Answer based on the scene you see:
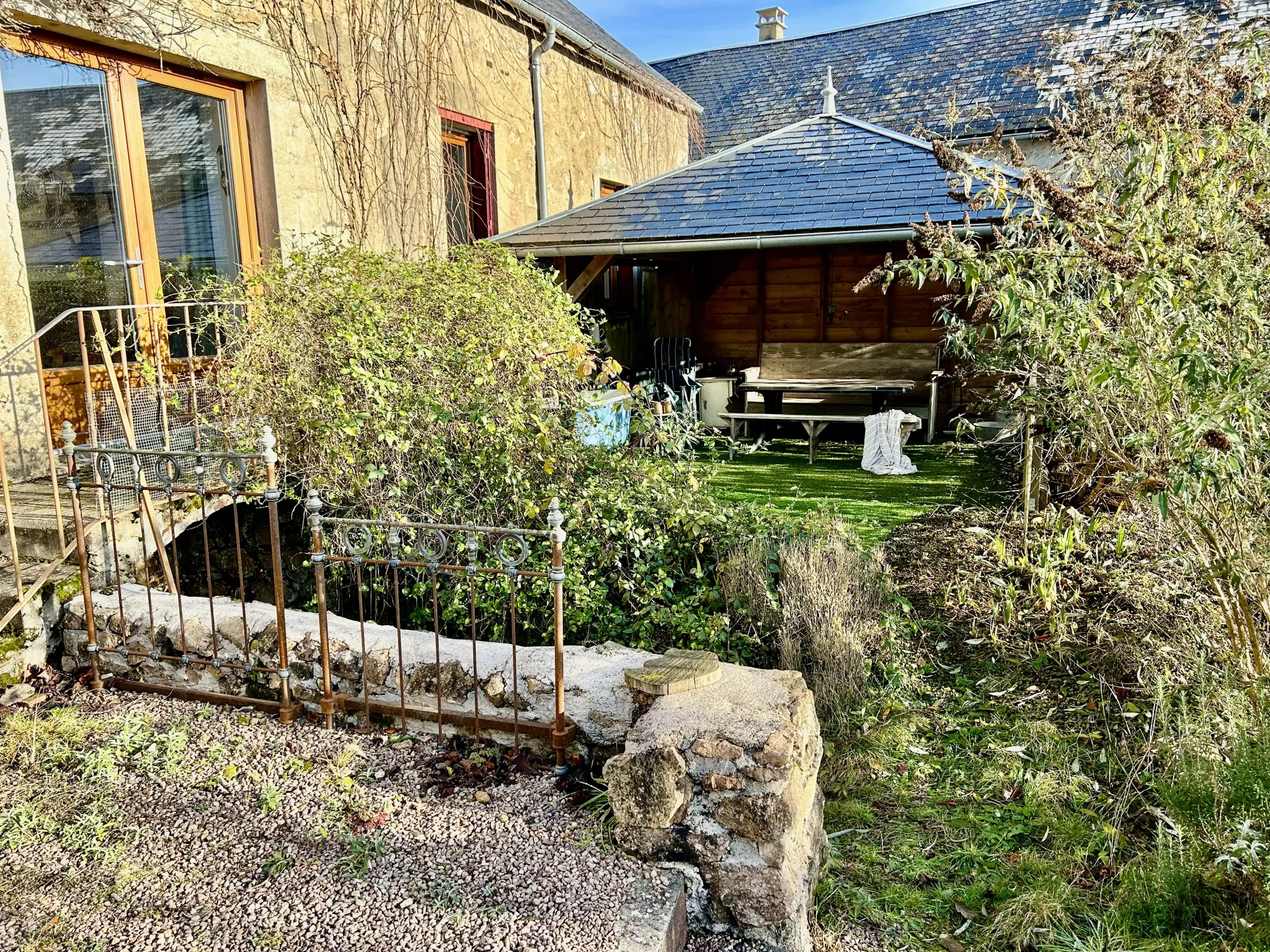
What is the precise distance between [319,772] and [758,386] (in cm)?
723

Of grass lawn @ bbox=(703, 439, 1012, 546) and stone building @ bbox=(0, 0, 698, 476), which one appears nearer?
stone building @ bbox=(0, 0, 698, 476)

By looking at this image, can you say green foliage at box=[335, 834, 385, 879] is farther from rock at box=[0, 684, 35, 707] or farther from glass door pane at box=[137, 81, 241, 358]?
glass door pane at box=[137, 81, 241, 358]

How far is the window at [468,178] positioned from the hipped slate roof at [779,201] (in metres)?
0.74

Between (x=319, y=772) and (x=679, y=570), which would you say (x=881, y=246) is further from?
(x=319, y=772)

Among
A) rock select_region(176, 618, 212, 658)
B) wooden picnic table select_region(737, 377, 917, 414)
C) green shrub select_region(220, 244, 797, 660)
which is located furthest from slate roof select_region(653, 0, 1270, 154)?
rock select_region(176, 618, 212, 658)

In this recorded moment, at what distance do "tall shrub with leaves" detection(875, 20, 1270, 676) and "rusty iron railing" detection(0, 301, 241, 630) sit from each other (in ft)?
12.7

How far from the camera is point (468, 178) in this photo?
957cm

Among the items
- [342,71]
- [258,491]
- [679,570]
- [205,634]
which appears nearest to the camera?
[205,634]

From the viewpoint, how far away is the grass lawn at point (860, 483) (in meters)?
6.52

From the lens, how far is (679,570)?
471 cm

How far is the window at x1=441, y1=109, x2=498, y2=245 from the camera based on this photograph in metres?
9.07

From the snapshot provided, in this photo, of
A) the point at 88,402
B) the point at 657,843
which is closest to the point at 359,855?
the point at 657,843

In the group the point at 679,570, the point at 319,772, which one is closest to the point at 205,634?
the point at 319,772

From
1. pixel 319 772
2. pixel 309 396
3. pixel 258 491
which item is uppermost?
pixel 309 396
